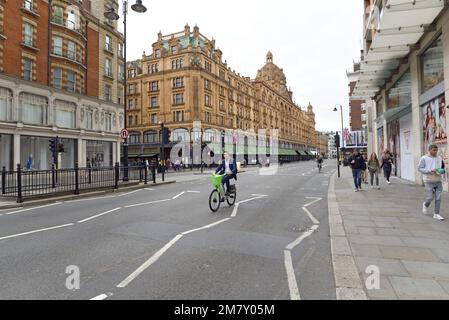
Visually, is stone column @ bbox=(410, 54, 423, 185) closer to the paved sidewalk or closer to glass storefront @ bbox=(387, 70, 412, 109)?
glass storefront @ bbox=(387, 70, 412, 109)

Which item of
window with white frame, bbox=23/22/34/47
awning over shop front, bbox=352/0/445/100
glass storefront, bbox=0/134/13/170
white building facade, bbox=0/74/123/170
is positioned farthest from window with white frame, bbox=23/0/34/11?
awning over shop front, bbox=352/0/445/100

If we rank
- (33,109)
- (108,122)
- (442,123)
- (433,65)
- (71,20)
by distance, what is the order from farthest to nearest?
(108,122) < (71,20) < (33,109) < (433,65) < (442,123)

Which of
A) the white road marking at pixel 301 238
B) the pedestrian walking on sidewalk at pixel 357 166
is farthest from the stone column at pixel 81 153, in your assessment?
the white road marking at pixel 301 238

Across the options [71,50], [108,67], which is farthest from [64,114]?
Result: [108,67]

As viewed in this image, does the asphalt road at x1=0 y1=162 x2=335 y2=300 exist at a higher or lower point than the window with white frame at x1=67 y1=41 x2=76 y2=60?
lower

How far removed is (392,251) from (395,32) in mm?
10798

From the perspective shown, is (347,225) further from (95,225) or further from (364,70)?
(364,70)

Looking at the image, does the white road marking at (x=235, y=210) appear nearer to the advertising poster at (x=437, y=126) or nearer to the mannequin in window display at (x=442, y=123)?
the advertising poster at (x=437, y=126)

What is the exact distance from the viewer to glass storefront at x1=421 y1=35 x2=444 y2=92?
11562 mm

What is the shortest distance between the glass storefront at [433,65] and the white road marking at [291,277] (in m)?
11.2

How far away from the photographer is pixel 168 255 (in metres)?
4.63

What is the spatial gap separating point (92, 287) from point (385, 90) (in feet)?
73.9

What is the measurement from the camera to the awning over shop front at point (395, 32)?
9859mm

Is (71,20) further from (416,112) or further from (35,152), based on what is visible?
(416,112)
